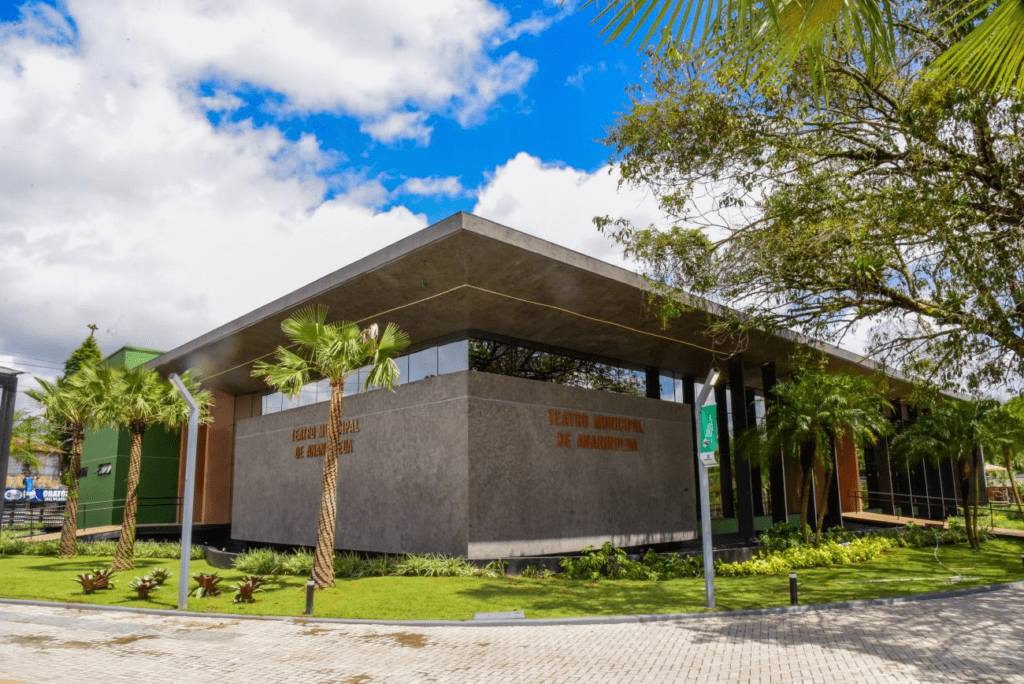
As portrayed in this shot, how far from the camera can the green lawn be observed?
14719 millimetres

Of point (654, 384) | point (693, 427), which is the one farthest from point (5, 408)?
point (693, 427)

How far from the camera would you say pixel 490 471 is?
67.9 ft

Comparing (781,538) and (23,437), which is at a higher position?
(23,437)

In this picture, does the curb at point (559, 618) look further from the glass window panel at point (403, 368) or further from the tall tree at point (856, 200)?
the glass window panel at point (403, 368)

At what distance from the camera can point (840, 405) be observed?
23469mm

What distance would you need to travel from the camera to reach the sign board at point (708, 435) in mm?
13609

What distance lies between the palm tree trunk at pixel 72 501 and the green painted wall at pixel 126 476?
1010 centimetres

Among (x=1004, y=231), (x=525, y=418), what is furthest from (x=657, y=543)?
(x=1004, y=231)

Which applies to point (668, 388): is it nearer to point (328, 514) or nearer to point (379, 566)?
point (379, 566)

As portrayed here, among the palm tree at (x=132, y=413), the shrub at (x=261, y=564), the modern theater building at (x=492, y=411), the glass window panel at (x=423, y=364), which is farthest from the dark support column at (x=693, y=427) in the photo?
the palm tree at (x=132, y=413)

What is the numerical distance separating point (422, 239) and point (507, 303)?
4.25 metres

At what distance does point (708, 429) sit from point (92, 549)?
25878 mm

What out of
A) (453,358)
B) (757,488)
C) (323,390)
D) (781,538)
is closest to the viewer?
(453,358)

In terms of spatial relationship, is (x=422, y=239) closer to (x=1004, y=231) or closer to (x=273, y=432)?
(x=1004, y=231)
